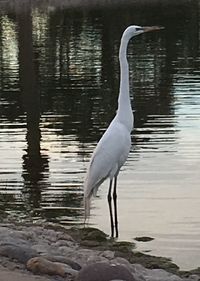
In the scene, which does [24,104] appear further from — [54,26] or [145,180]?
[54,26]

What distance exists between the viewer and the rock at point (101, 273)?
6922 millimetres

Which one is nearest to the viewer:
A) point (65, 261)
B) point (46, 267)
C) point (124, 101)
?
point (46, 267)

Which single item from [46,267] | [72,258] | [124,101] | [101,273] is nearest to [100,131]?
[124,101]

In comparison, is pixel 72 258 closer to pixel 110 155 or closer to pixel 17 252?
pixel 17 252

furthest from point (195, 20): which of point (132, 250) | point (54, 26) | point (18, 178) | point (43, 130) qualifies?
point (132, 250)

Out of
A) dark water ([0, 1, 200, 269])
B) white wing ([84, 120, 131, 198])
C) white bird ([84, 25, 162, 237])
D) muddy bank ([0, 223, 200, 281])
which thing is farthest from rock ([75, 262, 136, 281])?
white wing ([84, 120, 131, 198])

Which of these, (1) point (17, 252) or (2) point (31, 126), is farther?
(2) point (31, 126)

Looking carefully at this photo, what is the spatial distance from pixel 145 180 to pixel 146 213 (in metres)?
1.58

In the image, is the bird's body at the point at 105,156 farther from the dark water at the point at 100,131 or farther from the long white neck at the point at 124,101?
the dark water at the point at 100,131

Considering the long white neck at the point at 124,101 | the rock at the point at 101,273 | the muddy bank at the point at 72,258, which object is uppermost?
the long white neck at the point at 124,101

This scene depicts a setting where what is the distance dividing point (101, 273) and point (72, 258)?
5.44 ft

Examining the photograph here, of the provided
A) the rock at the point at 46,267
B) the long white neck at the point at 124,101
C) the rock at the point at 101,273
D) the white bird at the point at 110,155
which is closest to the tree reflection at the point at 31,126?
the white bird at the point at 110,155

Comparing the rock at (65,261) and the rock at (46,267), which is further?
the rock at (65,261)

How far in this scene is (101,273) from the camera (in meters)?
6.96
